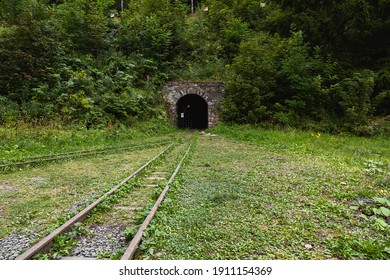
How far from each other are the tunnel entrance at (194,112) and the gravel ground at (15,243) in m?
22.2

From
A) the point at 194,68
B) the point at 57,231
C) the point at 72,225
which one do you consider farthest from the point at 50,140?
the point at 194,68

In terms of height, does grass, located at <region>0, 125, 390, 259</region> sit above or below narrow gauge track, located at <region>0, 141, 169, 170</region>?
below

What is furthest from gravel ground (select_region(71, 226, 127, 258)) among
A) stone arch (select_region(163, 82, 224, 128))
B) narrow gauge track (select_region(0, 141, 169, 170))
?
stone arch (select_region(163, 82, 224, 128))

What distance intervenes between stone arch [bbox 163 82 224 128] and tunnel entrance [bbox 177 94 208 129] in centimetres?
514

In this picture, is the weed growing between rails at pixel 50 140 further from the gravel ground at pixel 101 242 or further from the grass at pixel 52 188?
the gravel ground at pixel 101 242

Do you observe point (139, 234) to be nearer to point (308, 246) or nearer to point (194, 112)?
point (308, 246)

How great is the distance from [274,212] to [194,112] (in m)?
24.0

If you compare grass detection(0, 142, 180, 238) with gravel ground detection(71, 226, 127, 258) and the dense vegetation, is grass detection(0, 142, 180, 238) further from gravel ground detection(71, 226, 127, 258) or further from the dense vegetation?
the dense vegetation

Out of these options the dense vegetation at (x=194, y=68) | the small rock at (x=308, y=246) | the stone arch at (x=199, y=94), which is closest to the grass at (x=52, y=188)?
the small rock at (x=308, y=246)

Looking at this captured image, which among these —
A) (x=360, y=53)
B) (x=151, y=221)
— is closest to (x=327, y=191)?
(x=151, y=221)

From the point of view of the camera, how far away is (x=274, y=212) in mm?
4254

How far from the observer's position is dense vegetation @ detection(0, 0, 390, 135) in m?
13.9

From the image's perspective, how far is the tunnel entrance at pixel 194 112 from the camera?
2617 cm
